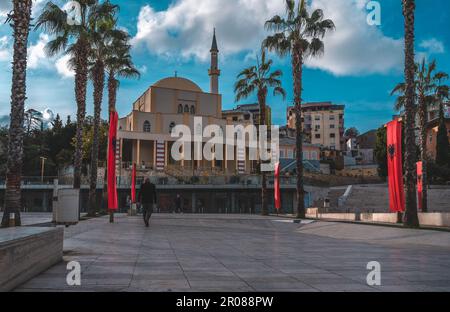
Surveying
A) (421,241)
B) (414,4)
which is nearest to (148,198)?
(421,241)

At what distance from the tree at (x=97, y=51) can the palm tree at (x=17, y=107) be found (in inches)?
467

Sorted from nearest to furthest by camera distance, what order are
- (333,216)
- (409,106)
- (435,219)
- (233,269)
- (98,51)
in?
(233,269), (409,106), (435,219), (98,51), (333,216)

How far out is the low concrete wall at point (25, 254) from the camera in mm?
4773

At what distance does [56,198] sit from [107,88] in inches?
784

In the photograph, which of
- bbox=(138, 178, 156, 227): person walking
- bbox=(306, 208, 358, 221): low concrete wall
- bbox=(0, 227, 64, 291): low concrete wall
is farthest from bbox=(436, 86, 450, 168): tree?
bbox=(0, 227, 64, 291): low concrete wall

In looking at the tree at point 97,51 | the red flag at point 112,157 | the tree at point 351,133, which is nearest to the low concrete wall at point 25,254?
the red flag at point 112,157

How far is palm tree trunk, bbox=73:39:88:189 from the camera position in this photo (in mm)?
24031

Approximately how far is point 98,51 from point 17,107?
616 inches

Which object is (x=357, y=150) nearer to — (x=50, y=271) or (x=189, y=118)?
(x=189, y=118)

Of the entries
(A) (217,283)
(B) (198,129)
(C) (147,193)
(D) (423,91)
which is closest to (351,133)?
(B) (198,129)

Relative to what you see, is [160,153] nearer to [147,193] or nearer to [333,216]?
[333,216]

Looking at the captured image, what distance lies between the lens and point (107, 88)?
106ft

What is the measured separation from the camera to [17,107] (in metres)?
13.1

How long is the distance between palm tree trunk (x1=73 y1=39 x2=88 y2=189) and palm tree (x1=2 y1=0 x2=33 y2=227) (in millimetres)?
10635
